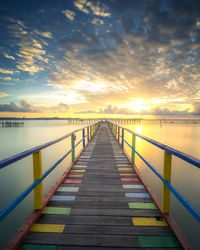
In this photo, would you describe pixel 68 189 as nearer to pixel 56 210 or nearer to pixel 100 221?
pixel 56 210

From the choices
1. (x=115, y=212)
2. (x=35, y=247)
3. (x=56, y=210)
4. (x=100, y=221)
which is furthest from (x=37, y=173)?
(x=115, y=212)

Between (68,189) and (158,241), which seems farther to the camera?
(68,189)

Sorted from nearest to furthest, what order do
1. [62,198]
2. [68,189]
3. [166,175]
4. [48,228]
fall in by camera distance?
[48,228]
[166,175]
[62,198]
[68,189]

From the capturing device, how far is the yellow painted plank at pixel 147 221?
195 centimetres

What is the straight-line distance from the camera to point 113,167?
14.2 ft

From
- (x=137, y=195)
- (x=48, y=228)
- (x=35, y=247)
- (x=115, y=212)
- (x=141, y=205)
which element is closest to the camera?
(x=35, y=247)

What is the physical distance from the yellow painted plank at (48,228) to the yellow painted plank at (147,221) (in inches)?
45.6

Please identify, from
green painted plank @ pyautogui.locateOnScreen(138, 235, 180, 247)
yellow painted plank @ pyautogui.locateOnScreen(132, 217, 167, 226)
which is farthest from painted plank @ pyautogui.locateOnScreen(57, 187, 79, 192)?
green painted plank @ pyautogui.locateOnScreen(138, 235, 180, 247)

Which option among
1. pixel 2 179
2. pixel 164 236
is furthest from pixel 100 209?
pixel 2 179

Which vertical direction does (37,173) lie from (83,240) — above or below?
above

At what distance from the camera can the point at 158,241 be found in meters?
1.70

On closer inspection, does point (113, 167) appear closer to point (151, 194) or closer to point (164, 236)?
point (151, 194)

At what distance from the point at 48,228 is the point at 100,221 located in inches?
31.5

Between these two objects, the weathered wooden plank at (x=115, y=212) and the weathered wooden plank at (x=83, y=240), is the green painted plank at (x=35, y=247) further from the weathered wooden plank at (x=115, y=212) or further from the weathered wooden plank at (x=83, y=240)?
the weathered wooden plank at (x=115, y=212)
